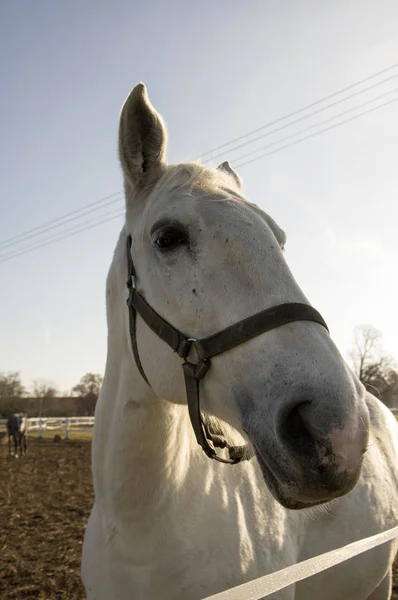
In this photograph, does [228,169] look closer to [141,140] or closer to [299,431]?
[141,140]

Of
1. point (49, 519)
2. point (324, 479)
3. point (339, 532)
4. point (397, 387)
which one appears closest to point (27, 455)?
point (49, 519)

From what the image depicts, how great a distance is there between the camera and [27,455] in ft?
64.6

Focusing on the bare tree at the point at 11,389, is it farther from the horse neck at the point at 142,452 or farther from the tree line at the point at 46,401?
the horse neck at the point at 142,452

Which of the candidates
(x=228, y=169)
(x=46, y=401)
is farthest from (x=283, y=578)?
(x=46, y=401)

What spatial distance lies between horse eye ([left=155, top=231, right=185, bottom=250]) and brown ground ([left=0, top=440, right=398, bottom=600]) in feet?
16.2

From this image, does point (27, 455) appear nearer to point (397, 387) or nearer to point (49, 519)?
point (49, 519)

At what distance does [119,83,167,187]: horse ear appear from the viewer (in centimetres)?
255

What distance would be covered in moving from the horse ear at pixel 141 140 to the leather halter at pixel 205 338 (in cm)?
58

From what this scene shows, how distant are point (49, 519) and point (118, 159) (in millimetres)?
8283

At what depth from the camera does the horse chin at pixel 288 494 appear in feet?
5.20

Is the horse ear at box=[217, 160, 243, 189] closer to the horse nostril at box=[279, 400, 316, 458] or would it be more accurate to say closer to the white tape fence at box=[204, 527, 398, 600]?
the horse nostril at box=[279, 400, 316, 458]

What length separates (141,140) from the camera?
265cm

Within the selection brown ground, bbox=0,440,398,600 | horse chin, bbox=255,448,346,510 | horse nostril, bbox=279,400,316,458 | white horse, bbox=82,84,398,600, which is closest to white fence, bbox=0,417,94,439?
brown ground, bbox=0,440,398,600

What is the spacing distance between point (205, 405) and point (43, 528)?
25.1 ft
